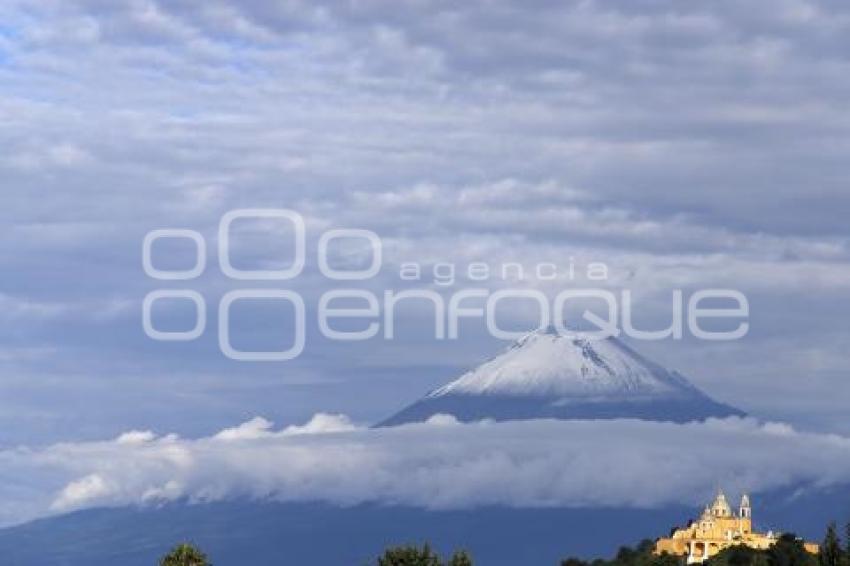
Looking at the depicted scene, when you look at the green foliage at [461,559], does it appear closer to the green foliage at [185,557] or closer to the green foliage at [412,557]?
the green foliage at [412,557]

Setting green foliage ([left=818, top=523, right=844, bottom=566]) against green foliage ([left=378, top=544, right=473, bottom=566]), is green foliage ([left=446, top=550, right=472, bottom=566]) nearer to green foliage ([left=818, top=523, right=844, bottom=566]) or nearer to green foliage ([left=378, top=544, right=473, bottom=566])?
green foliage ([left=378, top=544, right=473, bottom=566])

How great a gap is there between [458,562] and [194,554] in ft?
57.4

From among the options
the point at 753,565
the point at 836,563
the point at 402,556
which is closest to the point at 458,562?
the point at 402,556

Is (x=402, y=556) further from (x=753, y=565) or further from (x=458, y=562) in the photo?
(x=753, y=565)

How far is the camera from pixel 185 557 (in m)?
142

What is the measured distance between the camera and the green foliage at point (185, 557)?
140500 millimetres

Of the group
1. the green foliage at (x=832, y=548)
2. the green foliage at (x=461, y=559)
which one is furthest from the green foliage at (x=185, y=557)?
the green foliage at (x=832, y=548)

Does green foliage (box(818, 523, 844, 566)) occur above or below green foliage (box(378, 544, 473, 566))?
above

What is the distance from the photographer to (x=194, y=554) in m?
142

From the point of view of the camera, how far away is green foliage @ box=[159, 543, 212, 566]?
461ft

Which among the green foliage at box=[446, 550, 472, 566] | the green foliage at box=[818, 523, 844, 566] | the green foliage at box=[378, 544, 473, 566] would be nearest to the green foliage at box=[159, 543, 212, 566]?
the green foliage at box=[378, 544, 473, 566]

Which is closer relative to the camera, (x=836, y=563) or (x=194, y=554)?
(x=194, y=554)

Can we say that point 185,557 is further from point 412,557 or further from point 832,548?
point 832,548

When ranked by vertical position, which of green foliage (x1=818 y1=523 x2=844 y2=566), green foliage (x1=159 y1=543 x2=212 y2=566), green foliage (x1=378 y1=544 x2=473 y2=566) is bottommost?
green foliage (x1=159 y1=543 x2=212 y2=566)
